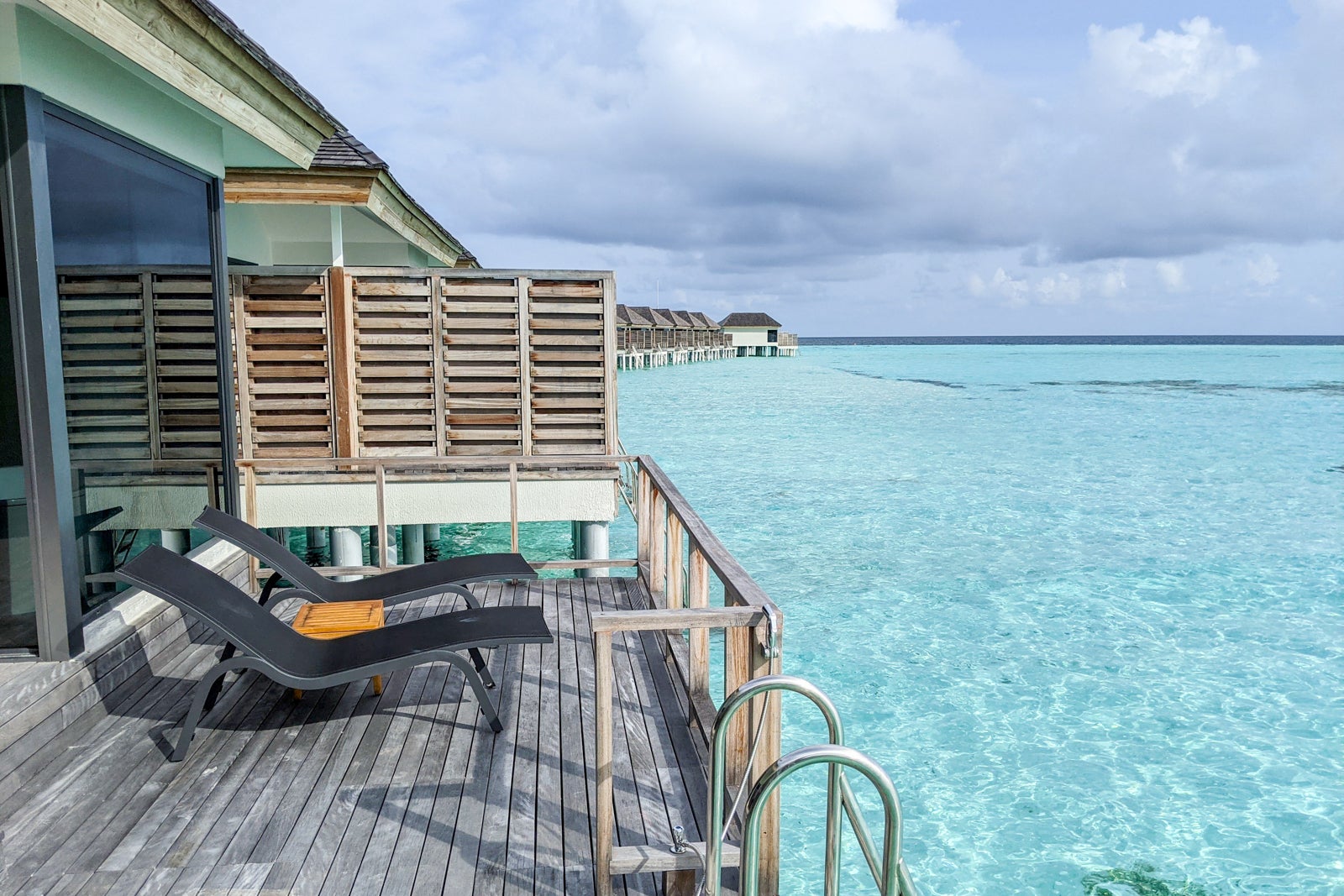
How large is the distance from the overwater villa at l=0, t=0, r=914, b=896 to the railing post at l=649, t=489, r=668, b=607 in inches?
0.9

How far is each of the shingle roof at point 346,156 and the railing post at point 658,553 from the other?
13.4 ft

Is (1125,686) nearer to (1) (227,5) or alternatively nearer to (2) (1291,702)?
(2) (1291,702)

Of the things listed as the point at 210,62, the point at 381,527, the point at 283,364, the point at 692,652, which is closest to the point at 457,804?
the point at 692,652

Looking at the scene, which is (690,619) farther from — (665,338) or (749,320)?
(749,320)

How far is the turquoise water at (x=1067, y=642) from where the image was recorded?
6961 mm

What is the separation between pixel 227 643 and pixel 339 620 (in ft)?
1.74

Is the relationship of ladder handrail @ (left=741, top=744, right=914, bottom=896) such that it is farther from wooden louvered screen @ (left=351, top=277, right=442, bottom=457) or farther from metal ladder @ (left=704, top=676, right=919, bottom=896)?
wooden louvered screen @ (left=351, top=277, right=442, bottom=457)

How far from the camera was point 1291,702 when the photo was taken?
30.8ft

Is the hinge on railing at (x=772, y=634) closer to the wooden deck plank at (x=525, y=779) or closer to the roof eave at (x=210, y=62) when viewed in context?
the wooden deck plank at (x=525, y=779)

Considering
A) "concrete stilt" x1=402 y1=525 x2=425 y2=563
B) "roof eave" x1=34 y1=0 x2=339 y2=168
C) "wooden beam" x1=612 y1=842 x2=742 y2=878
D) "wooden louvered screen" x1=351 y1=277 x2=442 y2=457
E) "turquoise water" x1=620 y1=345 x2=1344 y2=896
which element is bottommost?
"turquoise water" x1=620 y1=345 x2=1344 y2=896

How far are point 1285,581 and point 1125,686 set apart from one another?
5872 millimetres

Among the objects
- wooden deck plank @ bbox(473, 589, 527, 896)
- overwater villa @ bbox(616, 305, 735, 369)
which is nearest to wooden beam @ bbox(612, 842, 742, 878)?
wooden deck plank @ bbox(473, 589, 527, 896)

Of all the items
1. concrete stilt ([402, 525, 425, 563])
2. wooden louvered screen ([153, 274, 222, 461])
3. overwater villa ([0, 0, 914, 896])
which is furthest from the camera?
concrete stilt ([402, 525, 425, 563])

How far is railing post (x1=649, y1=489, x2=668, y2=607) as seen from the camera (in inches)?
231
